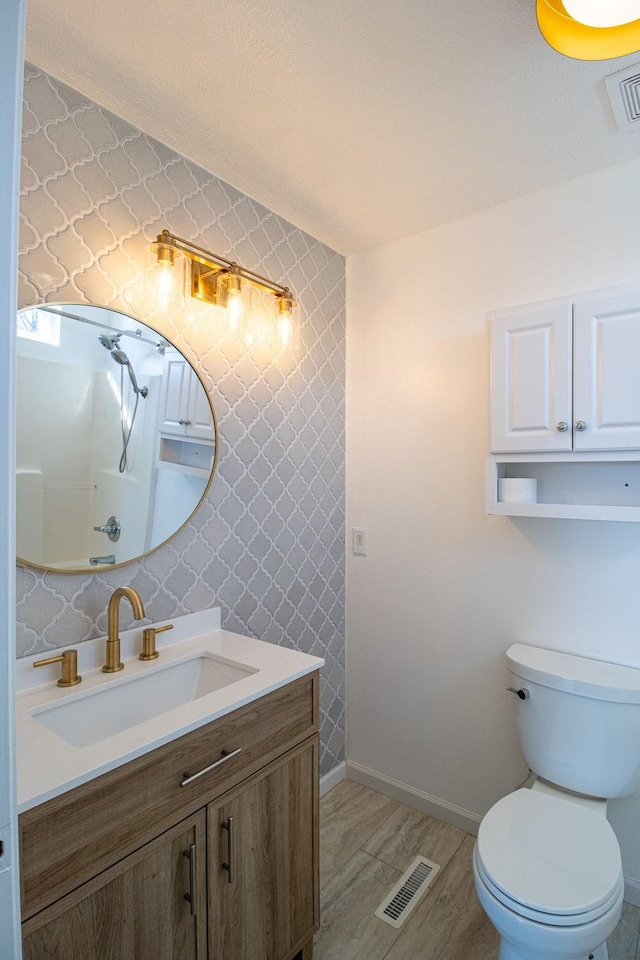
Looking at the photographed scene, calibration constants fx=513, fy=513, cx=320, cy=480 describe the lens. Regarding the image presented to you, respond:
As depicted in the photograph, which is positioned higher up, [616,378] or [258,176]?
[258,176]

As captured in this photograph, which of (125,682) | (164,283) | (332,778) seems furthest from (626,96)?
(332,778)

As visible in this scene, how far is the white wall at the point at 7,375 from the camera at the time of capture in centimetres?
60

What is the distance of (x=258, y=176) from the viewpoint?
1.84 metres

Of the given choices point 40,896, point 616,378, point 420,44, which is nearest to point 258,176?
point 420,44

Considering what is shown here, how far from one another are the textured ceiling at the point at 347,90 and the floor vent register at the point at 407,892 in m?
2.52

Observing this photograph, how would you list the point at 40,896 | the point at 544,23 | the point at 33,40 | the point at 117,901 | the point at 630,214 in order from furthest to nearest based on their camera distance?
1. the point at 630,214
2. the point at 33,40
3. the point at 544,23
4. the point at 117,901
5. the point at 40,896

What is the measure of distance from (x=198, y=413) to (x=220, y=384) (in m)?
0.15

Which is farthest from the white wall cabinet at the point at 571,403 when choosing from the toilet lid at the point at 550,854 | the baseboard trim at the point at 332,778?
the baseboard trim at the point at 332,778

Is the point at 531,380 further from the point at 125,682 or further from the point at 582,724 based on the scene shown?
the point at 125,682

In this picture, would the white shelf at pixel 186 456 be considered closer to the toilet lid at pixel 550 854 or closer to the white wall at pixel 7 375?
the white wall at pixel 7 375

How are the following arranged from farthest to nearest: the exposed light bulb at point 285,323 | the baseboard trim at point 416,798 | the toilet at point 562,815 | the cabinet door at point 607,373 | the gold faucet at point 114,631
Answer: the baseboard trim at point 416,798
the exposed light bulb at point 285,323
the cabinet door at point 607,373
the gold faucet at point 114,631
the toilet at point 562,815

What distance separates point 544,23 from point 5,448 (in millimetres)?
1393

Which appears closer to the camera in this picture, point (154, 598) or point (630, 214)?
point (154, 598)

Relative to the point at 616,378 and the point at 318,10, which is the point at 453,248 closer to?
the point at 616,378
